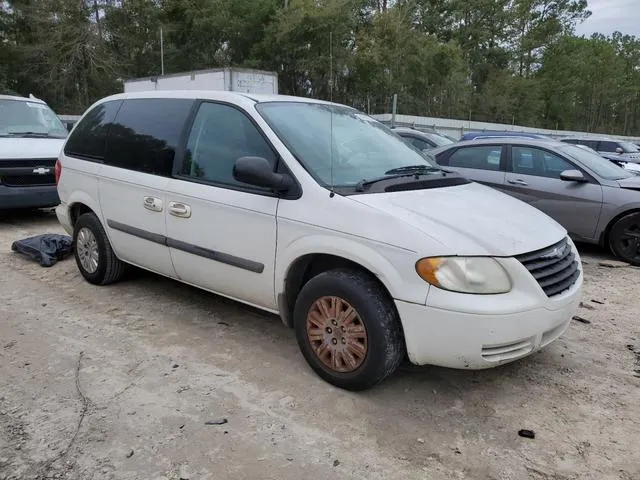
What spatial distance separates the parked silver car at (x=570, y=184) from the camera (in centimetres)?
663

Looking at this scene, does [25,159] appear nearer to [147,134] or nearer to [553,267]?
[147,134]

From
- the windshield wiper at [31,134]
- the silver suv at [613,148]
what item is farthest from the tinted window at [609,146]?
the windshield wiper at [31,134]

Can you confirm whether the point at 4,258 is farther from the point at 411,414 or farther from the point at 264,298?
the point at 411,414

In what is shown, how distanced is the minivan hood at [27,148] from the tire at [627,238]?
24.2 feet

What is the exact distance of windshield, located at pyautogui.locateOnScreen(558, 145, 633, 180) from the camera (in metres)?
6.96

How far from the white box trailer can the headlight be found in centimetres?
1211

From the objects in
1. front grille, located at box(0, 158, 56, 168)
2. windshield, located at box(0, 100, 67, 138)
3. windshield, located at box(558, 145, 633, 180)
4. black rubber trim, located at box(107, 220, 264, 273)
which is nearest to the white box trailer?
windshield, located at box(0, 100, 67, 138)

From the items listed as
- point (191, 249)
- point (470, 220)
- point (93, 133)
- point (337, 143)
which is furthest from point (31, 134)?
point (470, 220)

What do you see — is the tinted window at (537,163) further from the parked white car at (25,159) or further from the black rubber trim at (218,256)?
the parked white car at (25,159)

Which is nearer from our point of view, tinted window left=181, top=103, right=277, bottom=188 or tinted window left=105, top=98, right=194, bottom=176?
tinted window left=181, top=103, right=277, bottom=188

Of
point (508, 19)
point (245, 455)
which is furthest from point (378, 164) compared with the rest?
point (508, 19)

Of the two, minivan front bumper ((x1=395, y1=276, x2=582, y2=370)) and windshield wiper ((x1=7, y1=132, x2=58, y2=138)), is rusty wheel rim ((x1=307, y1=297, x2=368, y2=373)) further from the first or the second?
windshield wiper ((x1=7, y1=132, x2=58, y2=138))

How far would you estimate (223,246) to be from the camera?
3752 mm

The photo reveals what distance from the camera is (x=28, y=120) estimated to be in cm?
862
